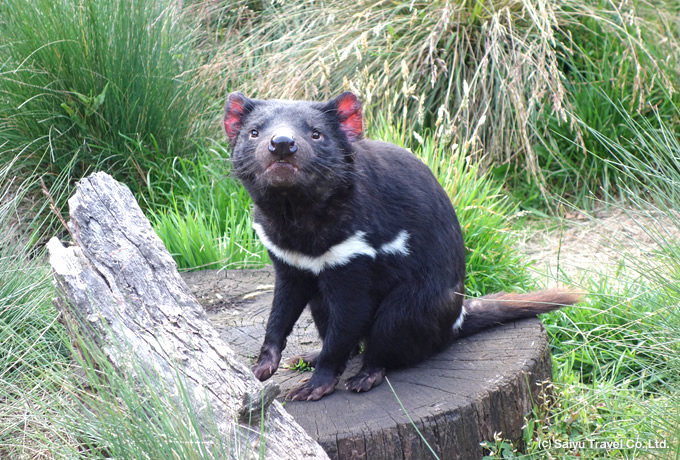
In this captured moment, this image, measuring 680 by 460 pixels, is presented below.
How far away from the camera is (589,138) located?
5121 mm

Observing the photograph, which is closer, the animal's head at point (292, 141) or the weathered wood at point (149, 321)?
the weathered wood at point (149, 321)

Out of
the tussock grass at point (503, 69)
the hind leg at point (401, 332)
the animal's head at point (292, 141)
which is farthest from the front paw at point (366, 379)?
the tussock grass at point (503, 69)

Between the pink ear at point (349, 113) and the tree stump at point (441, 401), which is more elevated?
the pink ear at point (349, 113)

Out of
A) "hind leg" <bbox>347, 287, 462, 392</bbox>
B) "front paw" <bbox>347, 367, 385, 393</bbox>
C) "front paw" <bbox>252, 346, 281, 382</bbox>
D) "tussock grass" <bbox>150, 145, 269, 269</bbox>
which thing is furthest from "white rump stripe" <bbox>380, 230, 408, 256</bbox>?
"tussock grass" <bbox>150, 145, 269, 269</bbox>

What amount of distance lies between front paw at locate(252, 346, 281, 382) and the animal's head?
57 cm

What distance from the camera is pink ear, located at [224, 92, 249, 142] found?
8.38ft

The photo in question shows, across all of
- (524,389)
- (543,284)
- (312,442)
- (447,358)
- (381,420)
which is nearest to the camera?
(312,442)

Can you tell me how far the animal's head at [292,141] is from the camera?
2270 mm

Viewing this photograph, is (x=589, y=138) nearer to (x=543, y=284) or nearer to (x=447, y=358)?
(x=543, y=284)

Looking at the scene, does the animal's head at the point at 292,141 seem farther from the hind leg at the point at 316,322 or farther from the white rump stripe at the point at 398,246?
the hind leg at the point at 316,322

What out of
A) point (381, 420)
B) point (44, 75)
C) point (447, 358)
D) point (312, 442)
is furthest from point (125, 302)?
point (44, 75)

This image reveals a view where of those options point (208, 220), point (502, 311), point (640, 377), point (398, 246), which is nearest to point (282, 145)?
point (398, 246)

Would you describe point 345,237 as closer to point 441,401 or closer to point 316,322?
Result: point 316,322

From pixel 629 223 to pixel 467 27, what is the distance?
1.79m
